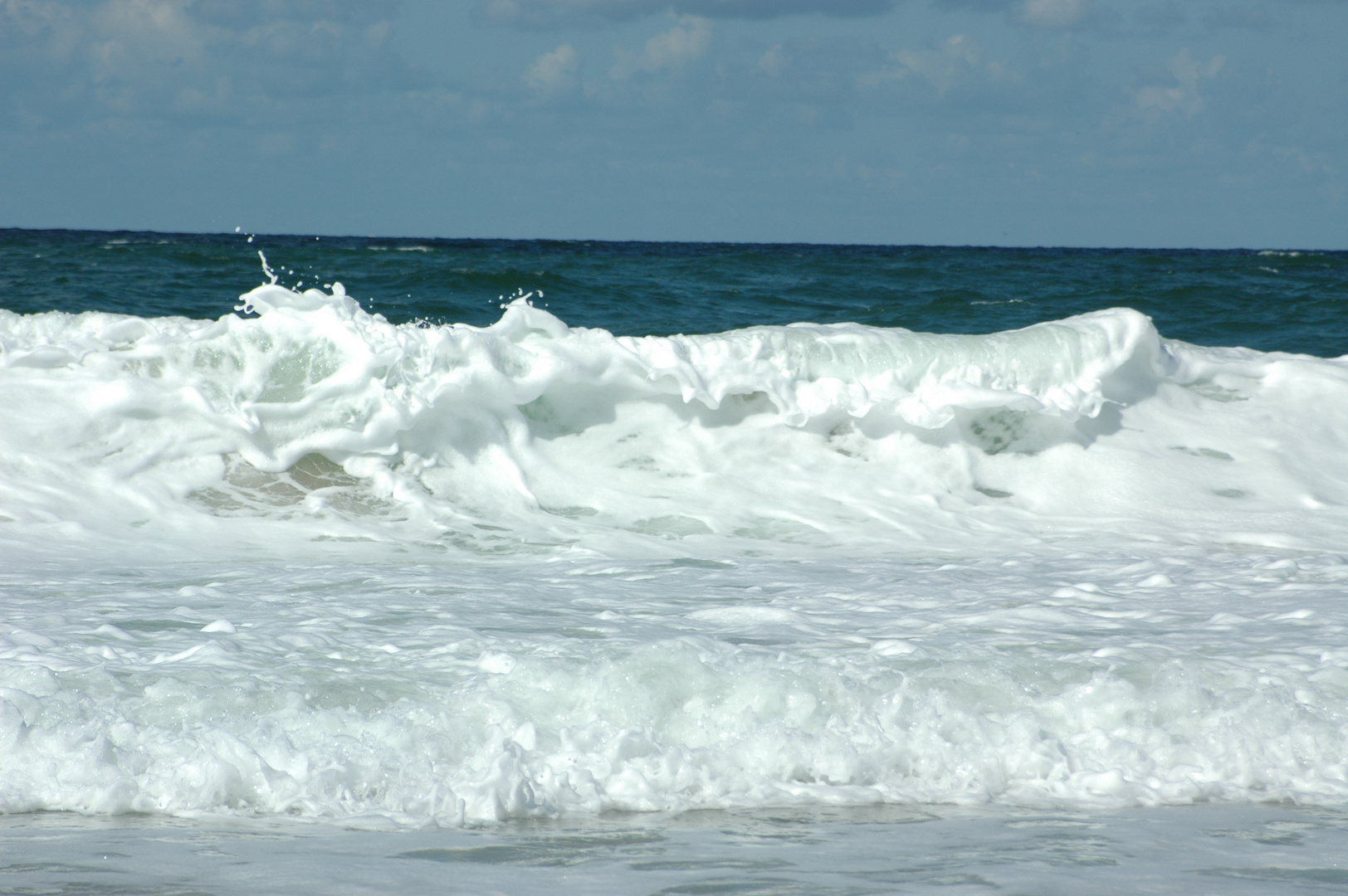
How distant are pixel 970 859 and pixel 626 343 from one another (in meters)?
4.64

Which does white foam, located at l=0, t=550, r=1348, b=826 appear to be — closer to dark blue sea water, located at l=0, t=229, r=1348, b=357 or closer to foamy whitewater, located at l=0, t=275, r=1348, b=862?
foamy whitewater, located at l=0, t=275, r=1348, b=862

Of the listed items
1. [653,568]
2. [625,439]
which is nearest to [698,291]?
[625,439]

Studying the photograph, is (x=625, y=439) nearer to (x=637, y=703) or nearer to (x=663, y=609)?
(x=663, y=609)

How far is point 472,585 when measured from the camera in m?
4.25

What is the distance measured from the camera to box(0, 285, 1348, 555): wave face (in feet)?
17.5

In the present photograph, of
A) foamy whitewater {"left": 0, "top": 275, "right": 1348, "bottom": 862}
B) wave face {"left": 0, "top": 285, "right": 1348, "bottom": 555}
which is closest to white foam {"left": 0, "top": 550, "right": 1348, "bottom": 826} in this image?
foamy whitewater {"left": 0, "top": 275, "right": 1348, "bottom": 862}

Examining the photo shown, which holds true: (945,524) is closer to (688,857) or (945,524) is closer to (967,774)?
(967,774)

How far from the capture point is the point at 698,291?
1423cm

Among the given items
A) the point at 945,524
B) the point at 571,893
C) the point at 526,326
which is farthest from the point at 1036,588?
the point at 526,326

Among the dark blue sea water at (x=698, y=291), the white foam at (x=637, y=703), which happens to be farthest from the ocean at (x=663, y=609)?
the dark blue sea water at (x=698, y=291)

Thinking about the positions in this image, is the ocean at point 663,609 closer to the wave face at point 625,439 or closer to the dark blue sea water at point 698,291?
the wave face at point 625,439

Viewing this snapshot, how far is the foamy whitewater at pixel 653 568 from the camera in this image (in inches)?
105

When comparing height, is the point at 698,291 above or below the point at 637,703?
above

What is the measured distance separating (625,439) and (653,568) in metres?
1.73
